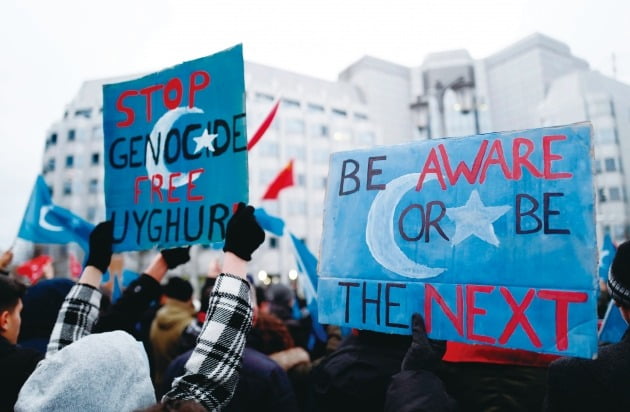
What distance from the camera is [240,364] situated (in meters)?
1.59

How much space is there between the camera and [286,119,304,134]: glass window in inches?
1684

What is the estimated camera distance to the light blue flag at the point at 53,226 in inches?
166

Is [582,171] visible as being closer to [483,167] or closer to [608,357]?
[483,167]

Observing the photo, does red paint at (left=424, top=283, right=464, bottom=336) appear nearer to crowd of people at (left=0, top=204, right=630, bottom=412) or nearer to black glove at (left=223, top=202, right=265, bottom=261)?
crowd of people at (left=0, top=204, right=630, bottom=412)

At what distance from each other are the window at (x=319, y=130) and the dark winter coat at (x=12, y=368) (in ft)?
139

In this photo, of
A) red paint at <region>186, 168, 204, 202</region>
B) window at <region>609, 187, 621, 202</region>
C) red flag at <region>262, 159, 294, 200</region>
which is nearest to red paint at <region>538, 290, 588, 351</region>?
red paint at <region>186, 168, 204, 202</region>

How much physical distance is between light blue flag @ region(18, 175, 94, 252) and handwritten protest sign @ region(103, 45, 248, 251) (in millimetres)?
1684

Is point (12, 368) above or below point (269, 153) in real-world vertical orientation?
below

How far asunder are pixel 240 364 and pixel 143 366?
33cm

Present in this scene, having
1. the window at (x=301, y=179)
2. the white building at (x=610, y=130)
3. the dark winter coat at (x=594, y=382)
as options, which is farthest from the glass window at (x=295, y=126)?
the dark winter coat at (x=594, y=382)

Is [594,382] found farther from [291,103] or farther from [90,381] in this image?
[291,103]

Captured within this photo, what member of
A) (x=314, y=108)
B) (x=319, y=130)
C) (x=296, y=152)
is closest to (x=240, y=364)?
(x=296, y=152)

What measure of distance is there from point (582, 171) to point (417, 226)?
66cm

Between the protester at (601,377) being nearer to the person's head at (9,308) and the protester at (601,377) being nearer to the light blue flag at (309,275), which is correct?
the person's head at (9,308)
